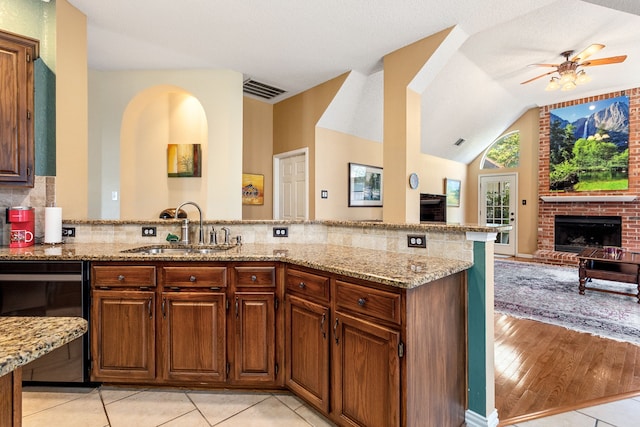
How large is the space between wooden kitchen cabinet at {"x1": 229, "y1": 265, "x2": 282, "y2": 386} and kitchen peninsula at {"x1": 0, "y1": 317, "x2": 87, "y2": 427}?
4.06 feet

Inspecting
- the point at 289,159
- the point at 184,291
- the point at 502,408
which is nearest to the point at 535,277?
the point at 502,408

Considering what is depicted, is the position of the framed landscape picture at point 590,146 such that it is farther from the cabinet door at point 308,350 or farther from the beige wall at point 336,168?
the cabinet door at point 308,350

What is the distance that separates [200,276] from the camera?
203 cm

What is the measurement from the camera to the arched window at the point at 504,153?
25.3 feet

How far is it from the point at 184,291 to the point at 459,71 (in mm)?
4901

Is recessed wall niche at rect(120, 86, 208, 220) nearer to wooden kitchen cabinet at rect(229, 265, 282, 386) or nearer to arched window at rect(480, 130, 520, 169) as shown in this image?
wooden kitchen cabinet at rect(229, 265, 282, 386)

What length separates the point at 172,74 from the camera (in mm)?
3955

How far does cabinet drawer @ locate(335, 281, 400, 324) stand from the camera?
4.66 feet

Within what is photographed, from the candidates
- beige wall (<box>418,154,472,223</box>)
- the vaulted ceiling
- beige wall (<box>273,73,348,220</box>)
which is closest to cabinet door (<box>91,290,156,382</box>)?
the vaulted ceiling

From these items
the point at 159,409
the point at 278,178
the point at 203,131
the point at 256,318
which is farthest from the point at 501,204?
the point at 159,409

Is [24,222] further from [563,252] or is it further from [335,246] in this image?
[563,252]

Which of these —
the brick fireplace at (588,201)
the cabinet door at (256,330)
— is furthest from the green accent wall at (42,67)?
the brick fireplace at (588,201)

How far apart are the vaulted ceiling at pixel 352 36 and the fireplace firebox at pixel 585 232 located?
2.76m

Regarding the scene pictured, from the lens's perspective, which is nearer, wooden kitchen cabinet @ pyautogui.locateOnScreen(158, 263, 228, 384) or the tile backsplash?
wooden kitchen cabinet @ pyautogui.locateOnScreen(158, 263, 228, 384)
